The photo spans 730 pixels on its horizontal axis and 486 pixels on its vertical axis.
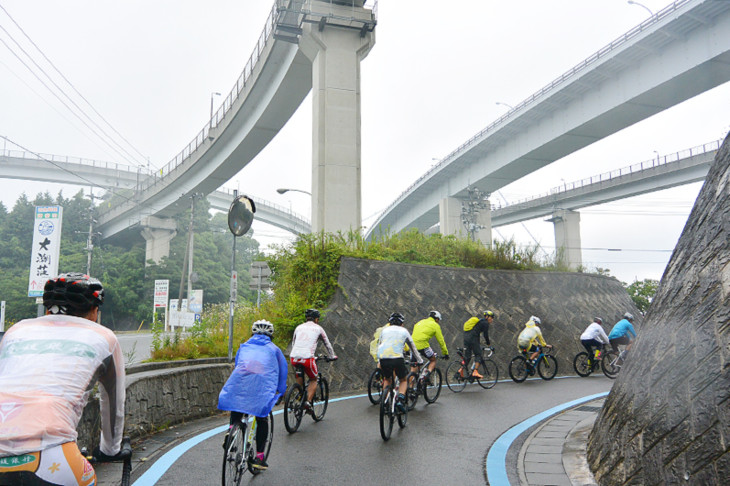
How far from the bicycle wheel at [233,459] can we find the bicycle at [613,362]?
1404 centimetres

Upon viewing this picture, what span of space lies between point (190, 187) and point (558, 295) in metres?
29.2

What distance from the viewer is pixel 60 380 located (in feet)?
8.84

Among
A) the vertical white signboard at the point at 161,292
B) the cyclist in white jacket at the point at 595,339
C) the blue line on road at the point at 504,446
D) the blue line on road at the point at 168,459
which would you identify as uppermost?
the vertical white signboard at the point at 161,292

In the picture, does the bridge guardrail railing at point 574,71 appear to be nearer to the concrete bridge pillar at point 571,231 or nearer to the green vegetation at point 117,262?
the concrete bridge pillar at point 571,231

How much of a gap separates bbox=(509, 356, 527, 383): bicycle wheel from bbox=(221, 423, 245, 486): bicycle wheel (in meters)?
11.9

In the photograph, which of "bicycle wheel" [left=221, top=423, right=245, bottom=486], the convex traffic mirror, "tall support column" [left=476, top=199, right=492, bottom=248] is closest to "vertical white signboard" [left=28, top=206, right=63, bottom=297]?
the convex traffic mirror

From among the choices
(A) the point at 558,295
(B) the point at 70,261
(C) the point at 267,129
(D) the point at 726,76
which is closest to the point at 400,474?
(A) the point at 558,295

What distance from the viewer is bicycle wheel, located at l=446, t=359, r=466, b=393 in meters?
14.2

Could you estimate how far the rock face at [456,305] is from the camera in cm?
1474

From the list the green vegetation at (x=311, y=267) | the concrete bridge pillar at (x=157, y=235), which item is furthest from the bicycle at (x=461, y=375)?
the concrete bridge pillar at (x=157, y=235)

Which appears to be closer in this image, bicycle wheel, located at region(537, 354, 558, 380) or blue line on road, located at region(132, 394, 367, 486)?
blue line on road, located at region(132, 394, 367, 486)

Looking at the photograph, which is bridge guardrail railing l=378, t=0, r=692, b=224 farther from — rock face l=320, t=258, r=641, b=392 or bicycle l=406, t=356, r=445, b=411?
bicycle l=406, t=356, r=445, b=411

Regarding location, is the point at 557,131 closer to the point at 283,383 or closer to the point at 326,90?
the point at 326,90

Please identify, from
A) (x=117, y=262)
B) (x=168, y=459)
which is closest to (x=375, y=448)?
(x=168, y=459)
